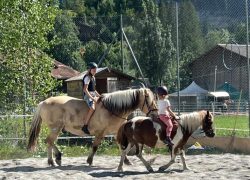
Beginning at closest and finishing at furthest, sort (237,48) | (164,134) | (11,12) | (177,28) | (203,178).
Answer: (203,178), (164,134), (237,48), (177,28), (11,12)

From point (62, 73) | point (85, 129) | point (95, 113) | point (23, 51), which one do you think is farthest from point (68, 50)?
point (95, 113)

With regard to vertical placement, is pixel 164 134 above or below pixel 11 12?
below

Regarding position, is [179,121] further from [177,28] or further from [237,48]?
[177,28]

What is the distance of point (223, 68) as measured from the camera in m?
15.5

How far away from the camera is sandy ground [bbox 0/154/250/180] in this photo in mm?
10000

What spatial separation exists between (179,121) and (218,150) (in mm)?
4103

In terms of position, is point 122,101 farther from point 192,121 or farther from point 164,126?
point 192,121

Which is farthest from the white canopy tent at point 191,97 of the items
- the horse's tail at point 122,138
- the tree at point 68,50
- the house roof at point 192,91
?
the tree at point 68,50

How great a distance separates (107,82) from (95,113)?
6.94m

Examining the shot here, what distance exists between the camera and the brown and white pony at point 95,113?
38.5ft

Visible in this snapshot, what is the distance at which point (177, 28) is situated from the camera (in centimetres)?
1593

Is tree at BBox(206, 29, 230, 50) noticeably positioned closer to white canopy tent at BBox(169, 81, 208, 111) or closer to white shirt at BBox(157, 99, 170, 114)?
white canopy tent at BBox(169, 81, 208, 111)

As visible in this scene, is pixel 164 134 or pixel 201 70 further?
pixel 201 70

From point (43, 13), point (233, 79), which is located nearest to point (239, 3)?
point (233, 79)
